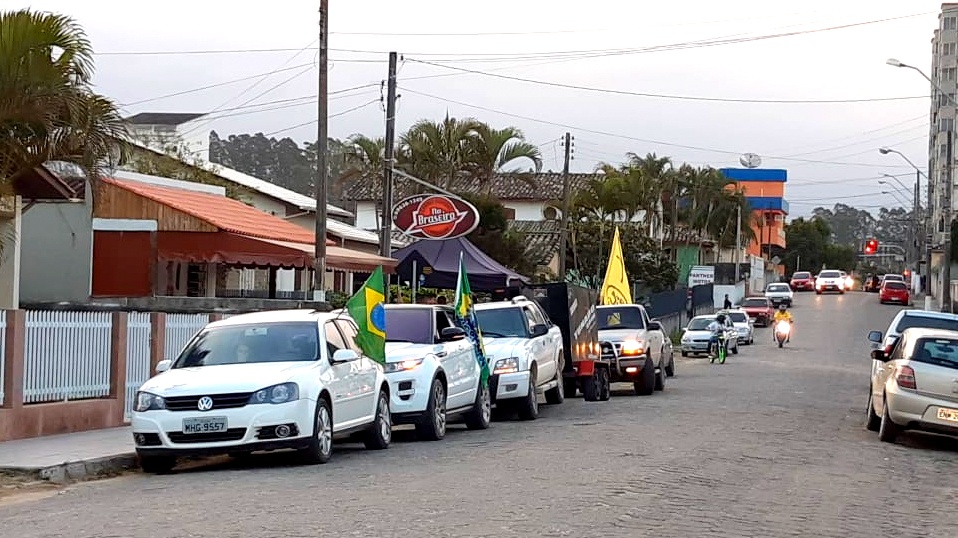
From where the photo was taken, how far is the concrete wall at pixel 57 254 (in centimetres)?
2841

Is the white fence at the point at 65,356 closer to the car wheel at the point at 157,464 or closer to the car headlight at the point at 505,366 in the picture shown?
the car wheel at the point at 157,464

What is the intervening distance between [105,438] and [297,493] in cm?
577

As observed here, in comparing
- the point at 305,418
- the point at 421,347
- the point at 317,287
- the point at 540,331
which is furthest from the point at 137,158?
the point at 305,418

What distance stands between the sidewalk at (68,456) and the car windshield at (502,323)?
22.1ft

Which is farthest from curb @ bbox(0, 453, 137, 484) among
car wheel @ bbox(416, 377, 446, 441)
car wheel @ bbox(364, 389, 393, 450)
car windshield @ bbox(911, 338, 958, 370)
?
car windshield @ bbox(911, 338, 958, 370)

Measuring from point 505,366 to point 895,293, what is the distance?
6622 centimetres

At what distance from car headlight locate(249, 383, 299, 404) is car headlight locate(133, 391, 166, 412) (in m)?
0.94

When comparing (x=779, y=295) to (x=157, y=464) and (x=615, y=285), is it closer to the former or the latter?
(x=615, y=285)

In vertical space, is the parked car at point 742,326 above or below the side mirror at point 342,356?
below

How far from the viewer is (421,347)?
17.8 metres

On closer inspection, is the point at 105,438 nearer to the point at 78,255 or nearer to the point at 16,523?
the point at 16,523

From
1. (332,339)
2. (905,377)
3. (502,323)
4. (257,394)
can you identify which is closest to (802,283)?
(502,323)

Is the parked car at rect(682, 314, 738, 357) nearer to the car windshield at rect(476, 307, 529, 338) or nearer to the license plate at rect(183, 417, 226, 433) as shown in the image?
the car windshield at rect(476, 307, 529, 338)

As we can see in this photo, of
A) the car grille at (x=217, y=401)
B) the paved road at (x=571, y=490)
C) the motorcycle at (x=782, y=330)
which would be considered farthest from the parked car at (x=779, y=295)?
the car grille at (x=217, y=401)
